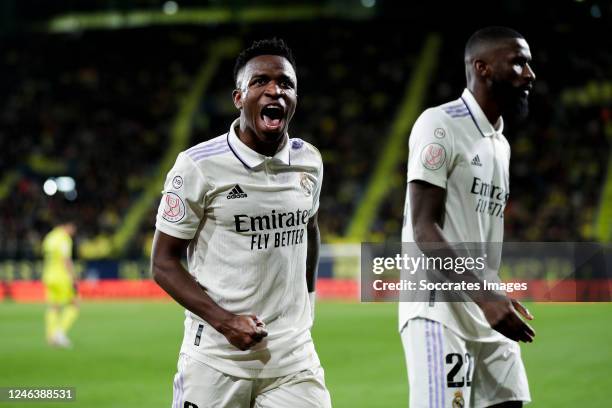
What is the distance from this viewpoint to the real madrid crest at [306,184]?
411cm

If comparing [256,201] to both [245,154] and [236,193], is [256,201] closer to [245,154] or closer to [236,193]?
[236,193]

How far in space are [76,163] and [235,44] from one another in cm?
829

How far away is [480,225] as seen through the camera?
432cm

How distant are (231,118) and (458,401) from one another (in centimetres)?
3003

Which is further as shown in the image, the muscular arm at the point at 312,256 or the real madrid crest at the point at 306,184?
the muscular arm at the point at 312,256

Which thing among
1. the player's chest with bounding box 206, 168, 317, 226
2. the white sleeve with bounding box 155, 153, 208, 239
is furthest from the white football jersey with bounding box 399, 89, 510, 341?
the white sleeve with bounding box 155, 153, 208, 239

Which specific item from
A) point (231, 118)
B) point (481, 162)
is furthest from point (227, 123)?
point (481, 162)

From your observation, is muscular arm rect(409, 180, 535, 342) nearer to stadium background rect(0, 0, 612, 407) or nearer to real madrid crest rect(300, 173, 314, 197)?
real madrid crest rect(300, 173, 314, 197)

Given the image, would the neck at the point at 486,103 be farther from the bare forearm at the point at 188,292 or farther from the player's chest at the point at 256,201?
the bare forearm at the point at 188,292

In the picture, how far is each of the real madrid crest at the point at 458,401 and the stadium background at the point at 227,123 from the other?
8117 mm

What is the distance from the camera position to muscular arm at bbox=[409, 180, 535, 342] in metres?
3.78

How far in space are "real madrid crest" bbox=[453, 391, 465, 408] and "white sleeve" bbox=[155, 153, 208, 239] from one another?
4.62 ft

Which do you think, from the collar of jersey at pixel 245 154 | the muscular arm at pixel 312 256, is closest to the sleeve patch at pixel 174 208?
the collar of jersey at pixel 245 154

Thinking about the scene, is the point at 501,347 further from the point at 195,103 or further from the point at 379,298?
the point at 195,103
